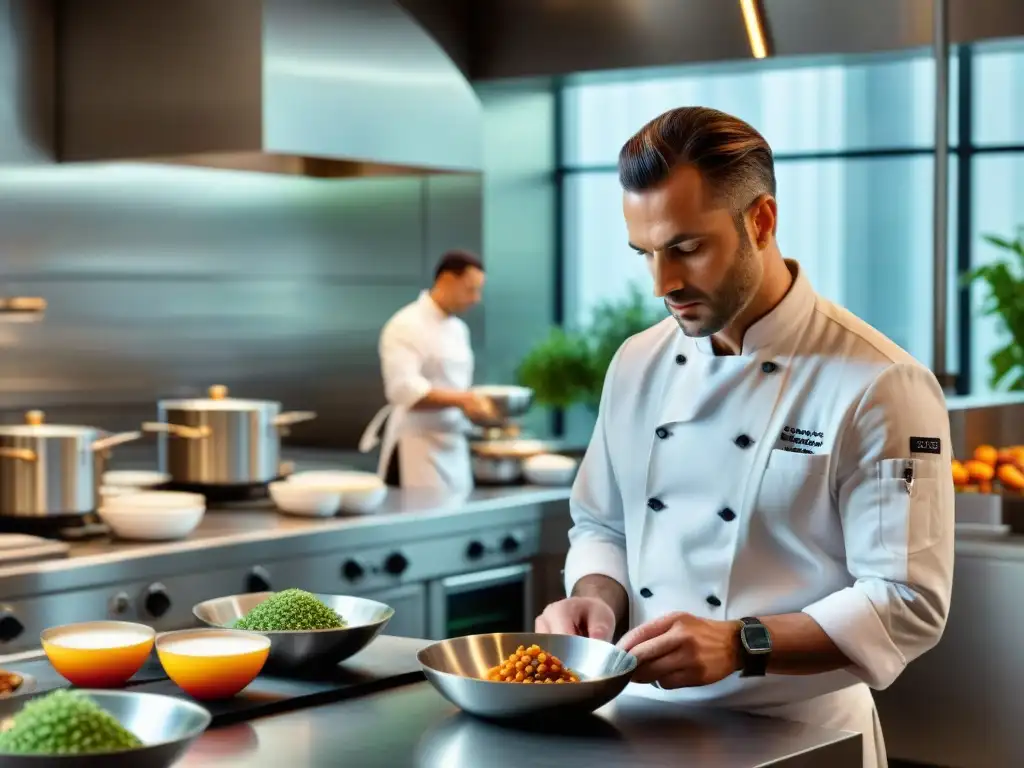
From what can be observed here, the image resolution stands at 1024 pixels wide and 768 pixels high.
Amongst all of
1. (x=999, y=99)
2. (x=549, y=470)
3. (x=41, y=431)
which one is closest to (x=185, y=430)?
(x=41, y=431)

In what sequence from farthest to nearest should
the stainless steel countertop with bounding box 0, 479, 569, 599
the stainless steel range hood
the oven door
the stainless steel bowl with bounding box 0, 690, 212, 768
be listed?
the oven door < the stainless steel range hood < the stainless steel countertop with bounding box 0, 479, 569, 599 < the stainless steel bowl with bounding box 0, 690, 212, 768

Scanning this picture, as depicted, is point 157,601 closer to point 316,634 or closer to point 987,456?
point 316,634

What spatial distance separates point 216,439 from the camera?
4676mm

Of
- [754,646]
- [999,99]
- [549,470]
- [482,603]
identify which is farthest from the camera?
[999,99]

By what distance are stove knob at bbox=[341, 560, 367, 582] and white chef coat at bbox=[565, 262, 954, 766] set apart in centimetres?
208

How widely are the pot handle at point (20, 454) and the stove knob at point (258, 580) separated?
64 cm

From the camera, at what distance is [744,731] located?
6.27ft

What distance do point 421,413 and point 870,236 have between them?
8.86 ft

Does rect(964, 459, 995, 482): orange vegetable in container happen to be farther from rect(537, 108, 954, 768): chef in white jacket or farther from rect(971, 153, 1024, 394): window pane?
rect(971, 153, 1024, 394): window pane

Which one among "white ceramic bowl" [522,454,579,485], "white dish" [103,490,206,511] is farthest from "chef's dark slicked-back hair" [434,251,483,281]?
"white dish" [103,490,206,511]

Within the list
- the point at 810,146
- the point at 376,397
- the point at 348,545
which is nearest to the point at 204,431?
the point at 348,545

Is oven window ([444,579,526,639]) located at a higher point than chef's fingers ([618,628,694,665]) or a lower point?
lower

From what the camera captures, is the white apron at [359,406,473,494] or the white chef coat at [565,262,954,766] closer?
the white chef coat at [565,262,954,766]

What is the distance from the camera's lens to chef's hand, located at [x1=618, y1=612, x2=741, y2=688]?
1950 millimetres
